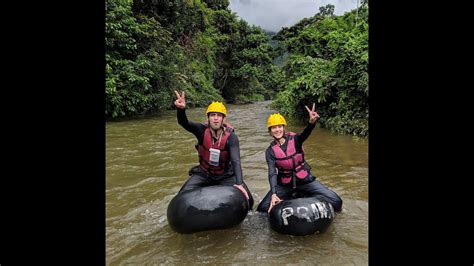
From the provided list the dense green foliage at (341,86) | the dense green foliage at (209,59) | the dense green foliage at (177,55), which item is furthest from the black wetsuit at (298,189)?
the dense green foliage at (177,55)

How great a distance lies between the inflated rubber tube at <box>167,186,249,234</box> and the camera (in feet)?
12.6

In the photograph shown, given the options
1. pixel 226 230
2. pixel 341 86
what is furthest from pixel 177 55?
pixel 226 230

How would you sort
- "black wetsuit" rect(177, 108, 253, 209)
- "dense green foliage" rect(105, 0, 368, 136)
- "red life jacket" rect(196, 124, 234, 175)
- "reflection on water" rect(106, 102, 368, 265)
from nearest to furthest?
"reflection on water" rect(106, 102, 368, 265)
"black wetsuit" rect(177, 108, 253, 209)
"red life jacket" rect(196, 124, 234, 175)
"dense green foliage" rect(105, 0, 368, 136)

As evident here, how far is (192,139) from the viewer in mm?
10945

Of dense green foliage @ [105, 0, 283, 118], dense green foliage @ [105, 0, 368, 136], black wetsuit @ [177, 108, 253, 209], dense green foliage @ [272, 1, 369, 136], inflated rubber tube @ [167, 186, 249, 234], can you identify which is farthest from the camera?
dense green foliage @ [105, 0, 283, 118]

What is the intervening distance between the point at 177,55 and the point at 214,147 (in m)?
16.0

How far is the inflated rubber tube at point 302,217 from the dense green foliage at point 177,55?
36.7 feet

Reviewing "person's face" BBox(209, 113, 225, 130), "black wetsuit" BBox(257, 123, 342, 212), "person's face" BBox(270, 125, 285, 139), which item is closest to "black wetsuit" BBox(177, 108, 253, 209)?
"person's face" BBox(209, 113, 225, 130)

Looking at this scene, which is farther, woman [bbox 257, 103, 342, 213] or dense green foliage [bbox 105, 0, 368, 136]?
dense green foliage [bbox 105, 0, 368, 136]

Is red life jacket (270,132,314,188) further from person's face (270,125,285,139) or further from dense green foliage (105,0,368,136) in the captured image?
dense green foliage (105,0,368,136)

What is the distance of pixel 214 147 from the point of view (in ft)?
15.6
